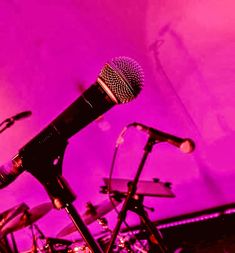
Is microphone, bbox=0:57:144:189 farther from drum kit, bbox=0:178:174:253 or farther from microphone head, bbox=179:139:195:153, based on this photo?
drum kit, bbox=0:178:174:253

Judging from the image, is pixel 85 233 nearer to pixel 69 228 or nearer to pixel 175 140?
pixel 175 140

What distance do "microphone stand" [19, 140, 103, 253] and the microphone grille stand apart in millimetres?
273

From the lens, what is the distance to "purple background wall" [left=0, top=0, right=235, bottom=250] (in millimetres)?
3273

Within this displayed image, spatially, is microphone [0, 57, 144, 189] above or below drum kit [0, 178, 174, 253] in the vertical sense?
above

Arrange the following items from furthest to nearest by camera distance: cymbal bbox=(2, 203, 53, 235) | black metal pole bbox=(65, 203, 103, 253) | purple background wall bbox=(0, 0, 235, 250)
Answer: purple background wall bbox=(0, 0, 235, 250) → cymbal bbox=(2, 203, 53, 235) → black metal pole bbox=(65, 203, 103, 253)

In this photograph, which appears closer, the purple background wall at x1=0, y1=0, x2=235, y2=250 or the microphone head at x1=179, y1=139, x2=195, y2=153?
the microphone head at x1=179, y1=139, x2=195, y2=153

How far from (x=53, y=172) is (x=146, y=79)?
2420 mm

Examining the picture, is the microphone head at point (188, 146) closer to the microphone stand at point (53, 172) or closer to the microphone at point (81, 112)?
the microphone at point (81, 112)

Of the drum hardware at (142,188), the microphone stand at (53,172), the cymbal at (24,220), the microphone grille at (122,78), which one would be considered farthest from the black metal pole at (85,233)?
the cymbal at (24,220)

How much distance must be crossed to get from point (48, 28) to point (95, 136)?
50.2 inches

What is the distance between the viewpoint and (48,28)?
12.0ft

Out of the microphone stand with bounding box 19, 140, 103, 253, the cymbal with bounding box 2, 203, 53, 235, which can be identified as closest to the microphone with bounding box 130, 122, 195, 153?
the microphone stand with bounding box 19, 140, 103, 253

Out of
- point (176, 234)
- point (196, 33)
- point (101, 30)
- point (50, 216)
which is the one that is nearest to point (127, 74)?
point (196, 33)

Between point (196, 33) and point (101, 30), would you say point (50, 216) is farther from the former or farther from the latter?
point (196, 33)
